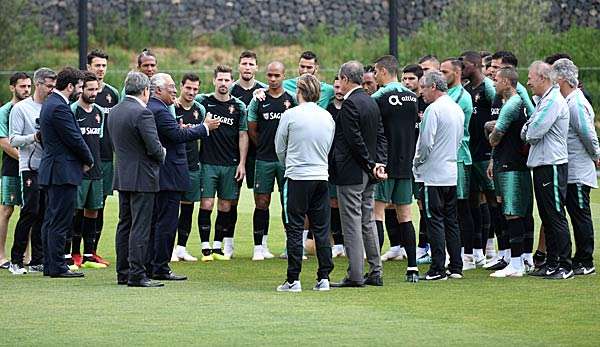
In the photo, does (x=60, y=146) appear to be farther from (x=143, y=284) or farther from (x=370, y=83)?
(x=370, y=83)

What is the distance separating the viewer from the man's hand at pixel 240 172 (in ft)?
44.3

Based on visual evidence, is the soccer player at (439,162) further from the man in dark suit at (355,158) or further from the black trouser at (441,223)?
the man in dark suit at (355,158)

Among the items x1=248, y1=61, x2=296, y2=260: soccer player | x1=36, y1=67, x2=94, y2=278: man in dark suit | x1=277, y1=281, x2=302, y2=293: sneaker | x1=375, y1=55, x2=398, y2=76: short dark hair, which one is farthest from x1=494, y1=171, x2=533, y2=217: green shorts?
x1=36, y1=67, x2=94, y2=278: man in dark suit

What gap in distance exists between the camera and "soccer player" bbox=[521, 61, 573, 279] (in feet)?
37.9

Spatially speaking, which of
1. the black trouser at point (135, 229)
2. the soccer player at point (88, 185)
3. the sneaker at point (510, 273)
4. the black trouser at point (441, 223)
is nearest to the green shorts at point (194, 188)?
the soccer player at point (88, 185)

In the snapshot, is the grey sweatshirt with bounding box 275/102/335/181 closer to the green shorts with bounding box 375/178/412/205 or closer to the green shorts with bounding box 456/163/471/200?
the green shorts with bounding box 375/178/412/205

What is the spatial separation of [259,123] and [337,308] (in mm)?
3799

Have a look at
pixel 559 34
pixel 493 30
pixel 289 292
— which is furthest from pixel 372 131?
pixel 559 34

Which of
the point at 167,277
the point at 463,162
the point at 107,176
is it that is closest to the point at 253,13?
the point at 107,176

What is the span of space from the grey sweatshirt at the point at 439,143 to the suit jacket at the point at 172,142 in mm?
1866

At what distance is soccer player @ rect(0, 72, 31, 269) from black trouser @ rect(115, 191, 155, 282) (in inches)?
71.1

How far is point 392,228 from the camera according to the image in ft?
44.9

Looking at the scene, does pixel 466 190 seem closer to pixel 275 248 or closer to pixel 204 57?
pixel 275 248

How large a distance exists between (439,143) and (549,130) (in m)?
0.94
